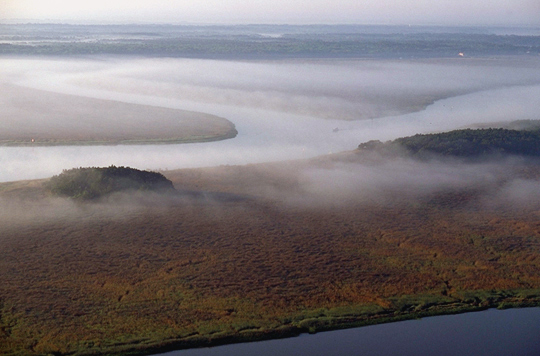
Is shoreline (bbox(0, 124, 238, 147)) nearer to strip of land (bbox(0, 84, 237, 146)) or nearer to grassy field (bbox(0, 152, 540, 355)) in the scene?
strip of land (bbox(0, 84, 237, 146))

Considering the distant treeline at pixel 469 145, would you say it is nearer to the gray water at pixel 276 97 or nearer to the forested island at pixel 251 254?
the forested island at pixel 251 254

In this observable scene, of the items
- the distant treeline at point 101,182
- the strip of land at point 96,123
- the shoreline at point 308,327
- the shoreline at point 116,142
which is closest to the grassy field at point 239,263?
the shoreline at point 308,327

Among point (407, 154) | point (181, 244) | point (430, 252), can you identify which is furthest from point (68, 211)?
point (407, 154)

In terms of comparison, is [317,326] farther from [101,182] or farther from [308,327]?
[101,182]

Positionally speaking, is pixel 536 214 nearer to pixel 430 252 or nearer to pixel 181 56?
pixel 430 252

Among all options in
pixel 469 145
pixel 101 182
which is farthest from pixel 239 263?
pixel 469 145

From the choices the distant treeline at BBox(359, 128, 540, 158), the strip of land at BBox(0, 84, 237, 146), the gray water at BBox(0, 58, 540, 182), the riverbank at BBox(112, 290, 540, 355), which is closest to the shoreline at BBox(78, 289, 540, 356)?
the riverbank at BBox(112, 290, 540, 355)
